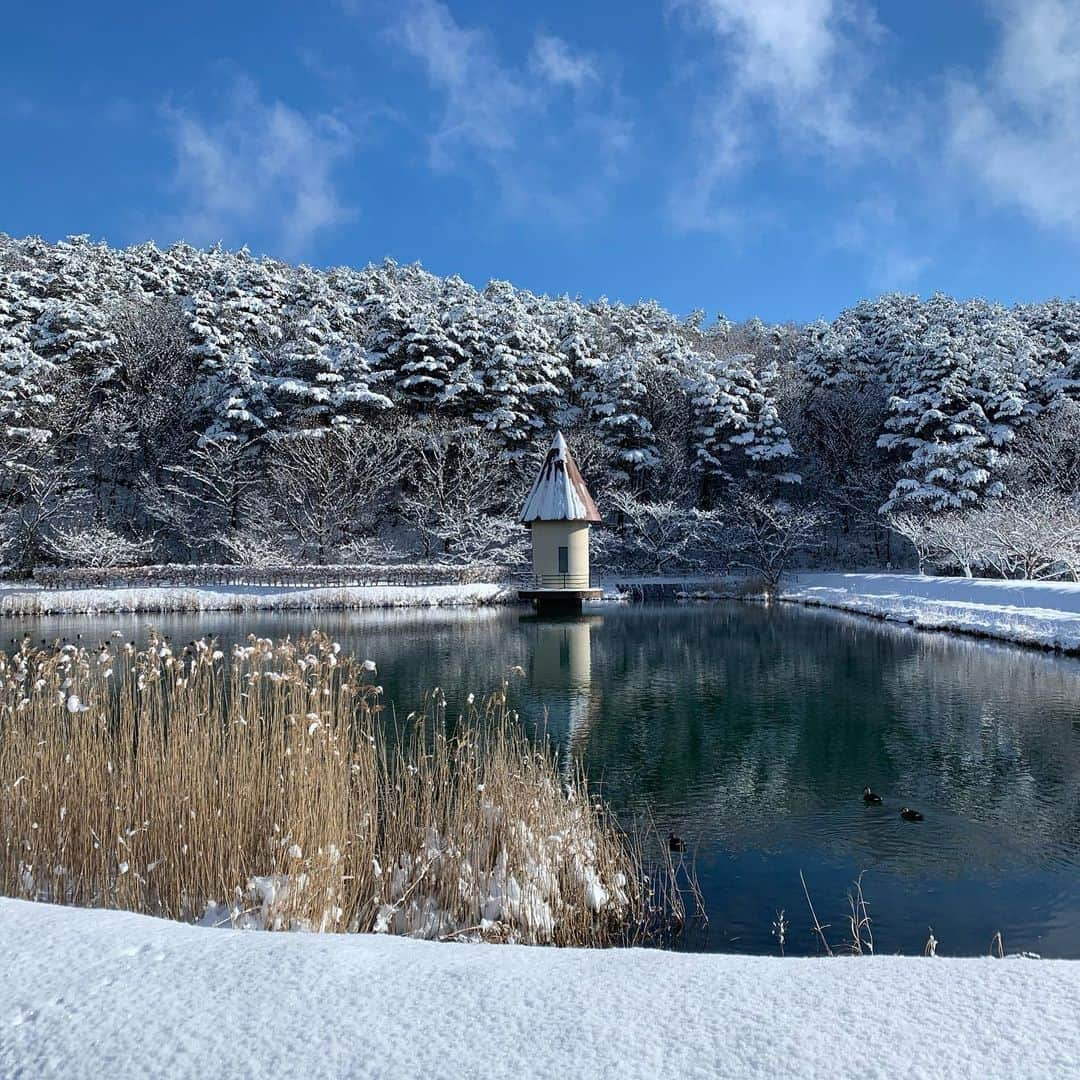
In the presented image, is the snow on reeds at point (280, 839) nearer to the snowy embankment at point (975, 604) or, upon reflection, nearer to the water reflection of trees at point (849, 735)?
the water reflection of trees at point (849, 735)

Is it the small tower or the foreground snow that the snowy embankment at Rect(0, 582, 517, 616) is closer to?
the small tower

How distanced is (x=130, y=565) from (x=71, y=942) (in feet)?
84.7

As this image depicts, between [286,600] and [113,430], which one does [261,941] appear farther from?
[113,430]

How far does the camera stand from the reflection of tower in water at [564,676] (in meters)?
7.73

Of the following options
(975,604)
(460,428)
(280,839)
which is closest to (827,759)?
(280,839)

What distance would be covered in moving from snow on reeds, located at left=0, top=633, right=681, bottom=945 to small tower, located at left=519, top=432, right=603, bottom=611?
17.0 metres

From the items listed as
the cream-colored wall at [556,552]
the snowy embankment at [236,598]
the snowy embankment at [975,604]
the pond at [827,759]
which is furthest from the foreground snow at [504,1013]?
the cream-colored wall at [556,552]

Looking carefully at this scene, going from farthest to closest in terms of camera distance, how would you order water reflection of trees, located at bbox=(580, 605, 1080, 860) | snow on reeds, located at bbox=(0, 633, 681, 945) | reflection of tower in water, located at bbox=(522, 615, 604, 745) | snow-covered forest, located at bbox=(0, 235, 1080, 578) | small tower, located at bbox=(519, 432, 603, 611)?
snow-covered forest, located at bbox=(0, 235, 1080, 578)
small tower, located at bbox=(519, 432, 603, 611)
reflection of tower in water, located at bbox=(522, 615, 604, 745)
water reflection of trees, located at bbox=(580, 605, 1080, 860)
snow on reeds, located at bbox=(0, 633, 681, 945)

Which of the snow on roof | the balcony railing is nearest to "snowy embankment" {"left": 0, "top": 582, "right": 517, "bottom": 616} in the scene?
the balcony railing

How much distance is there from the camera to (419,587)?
21609 millimetres

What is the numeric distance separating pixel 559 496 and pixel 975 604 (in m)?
9.72

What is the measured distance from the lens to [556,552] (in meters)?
21.3

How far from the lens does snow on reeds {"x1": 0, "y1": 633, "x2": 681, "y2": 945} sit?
314 centimetres

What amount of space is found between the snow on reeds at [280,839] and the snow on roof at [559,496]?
56.1ft
